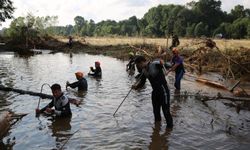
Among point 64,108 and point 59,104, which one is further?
point 64,108

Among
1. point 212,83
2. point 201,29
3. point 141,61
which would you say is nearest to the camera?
A: point 141,61

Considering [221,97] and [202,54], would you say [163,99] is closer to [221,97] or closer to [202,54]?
[221,97]

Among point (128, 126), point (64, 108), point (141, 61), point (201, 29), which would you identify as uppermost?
point (201, 29)

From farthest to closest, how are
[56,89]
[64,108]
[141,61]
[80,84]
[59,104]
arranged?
[80,84]
[64,108]
[59,104]
[56,89]
[141,61]

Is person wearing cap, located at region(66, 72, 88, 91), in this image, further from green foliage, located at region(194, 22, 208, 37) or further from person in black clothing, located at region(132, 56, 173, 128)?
green foliage, located at region(194, 22, 208, 37)

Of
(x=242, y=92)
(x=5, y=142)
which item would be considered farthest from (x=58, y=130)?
(x=242, y=92)

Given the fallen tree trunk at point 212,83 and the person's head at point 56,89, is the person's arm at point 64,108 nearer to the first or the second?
the person's head at point 56,89

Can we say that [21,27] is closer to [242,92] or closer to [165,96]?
[242,92]

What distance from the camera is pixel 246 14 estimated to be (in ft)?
333

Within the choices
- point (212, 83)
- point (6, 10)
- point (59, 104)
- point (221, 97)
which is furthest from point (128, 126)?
point (6, 10)

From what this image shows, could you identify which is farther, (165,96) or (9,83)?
(9,83)

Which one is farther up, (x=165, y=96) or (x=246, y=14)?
(x=246, y=14)

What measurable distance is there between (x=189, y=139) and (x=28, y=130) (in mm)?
4387

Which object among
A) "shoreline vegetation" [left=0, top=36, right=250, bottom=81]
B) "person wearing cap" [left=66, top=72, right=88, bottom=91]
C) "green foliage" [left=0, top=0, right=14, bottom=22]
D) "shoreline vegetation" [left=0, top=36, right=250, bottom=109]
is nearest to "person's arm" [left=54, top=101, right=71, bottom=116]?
"person wearing cap" [left=66, top=72, right=88, bottom=91]
